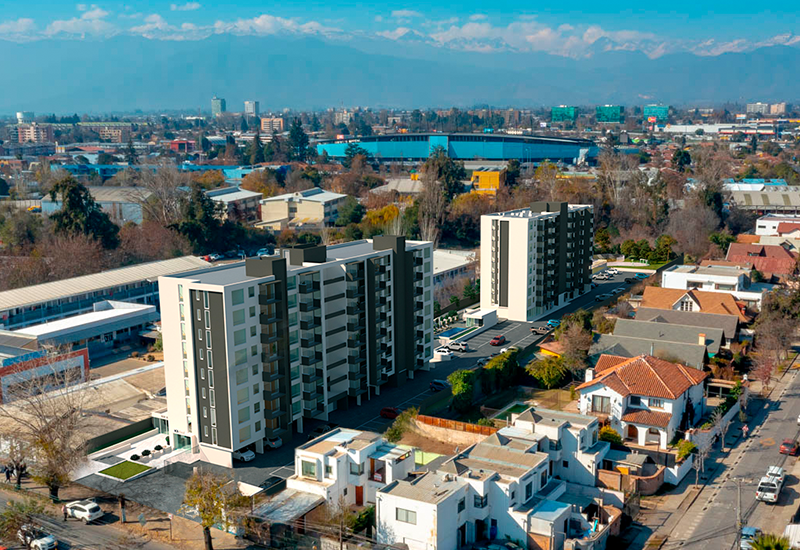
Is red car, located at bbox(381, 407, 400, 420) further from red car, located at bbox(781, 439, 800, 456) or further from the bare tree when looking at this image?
red car, located at bbox(781, 439, 800, 456)

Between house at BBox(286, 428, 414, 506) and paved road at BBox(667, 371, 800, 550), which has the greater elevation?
house at BBox(286, 428, 414, 506)

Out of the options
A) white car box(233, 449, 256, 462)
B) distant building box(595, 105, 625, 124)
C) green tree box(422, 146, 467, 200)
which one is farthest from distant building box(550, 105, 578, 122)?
white car box(233, 449, 256, 462)

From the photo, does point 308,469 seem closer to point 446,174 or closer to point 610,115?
point 446,174

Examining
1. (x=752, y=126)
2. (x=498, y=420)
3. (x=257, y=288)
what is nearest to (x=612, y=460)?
(x=498, y=420)

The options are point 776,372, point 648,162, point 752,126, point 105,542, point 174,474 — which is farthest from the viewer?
point 752,126

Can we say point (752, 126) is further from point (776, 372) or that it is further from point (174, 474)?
point (174, 474)

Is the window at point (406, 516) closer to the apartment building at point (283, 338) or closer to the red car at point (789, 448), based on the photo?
the apartment building at point (283, 338)
